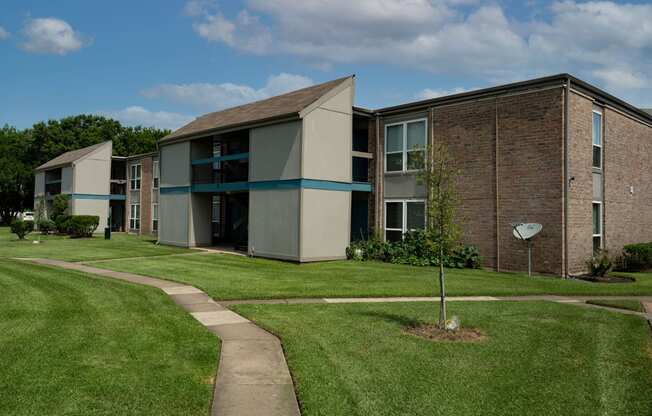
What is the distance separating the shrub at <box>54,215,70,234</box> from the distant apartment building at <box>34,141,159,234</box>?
1.99m

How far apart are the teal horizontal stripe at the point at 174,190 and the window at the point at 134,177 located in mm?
14624

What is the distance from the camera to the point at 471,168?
18.6 metres

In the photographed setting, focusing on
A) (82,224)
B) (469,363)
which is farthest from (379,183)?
(82,224)

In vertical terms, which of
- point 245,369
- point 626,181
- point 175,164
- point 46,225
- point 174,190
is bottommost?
point 245,369

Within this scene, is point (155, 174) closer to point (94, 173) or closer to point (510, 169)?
point (94, 173)

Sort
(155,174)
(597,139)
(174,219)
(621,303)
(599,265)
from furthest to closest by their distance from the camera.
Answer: (155,174)
(174,219)
(597,139)
(599,265)
(621,303)

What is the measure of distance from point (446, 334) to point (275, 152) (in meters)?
13.6

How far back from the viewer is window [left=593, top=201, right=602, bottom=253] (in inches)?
718

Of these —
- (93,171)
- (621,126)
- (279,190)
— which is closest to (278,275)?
(279,190)

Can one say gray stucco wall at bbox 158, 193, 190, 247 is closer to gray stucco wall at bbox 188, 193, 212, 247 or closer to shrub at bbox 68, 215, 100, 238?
gray stucco wall at bbox 188, 193, 212, 247

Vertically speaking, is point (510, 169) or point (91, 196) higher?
point (510, 169)

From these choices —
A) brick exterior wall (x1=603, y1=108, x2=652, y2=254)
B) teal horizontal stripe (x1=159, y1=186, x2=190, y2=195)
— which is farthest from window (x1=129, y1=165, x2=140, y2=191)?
brick exterior wall (x1=603, y1=108, x2=652, y2=254)

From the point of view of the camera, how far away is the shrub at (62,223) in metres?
36.5

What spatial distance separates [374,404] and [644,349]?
4952 mm
